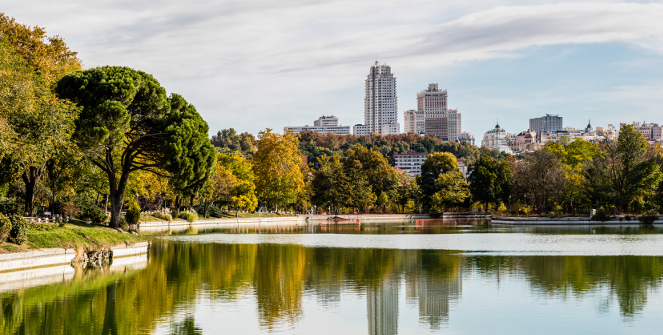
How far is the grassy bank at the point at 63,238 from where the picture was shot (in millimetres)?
24922

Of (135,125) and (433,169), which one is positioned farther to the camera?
(433,169)

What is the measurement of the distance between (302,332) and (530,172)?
73.1 metres

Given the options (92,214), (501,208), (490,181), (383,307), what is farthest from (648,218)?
(383,307)

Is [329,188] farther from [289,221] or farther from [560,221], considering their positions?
[560,221]

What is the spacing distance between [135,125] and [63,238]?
10.7 meters

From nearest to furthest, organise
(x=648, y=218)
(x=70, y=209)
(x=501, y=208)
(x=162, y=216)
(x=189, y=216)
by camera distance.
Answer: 1. (x=70, y=209)
2. (x=162, y=216)
3. (x=648, y=218)
4. (x=189, y=216)
5. (x=501, y=208)

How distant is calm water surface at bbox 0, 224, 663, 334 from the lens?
15.3 meters

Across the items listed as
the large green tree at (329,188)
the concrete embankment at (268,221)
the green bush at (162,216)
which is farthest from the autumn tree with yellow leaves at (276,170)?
the green bush at (162,216)

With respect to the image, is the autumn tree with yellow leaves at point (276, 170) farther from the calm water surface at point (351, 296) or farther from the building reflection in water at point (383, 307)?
the building reflection in water at point (383, 307)

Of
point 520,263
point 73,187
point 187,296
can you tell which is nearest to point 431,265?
point 520,263

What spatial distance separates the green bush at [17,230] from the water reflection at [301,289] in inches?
112

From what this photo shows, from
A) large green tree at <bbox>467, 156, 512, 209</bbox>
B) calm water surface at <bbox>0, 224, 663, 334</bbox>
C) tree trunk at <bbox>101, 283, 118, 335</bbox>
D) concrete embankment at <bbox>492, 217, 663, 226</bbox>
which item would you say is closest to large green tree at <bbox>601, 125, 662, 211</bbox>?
concrete embankment at <bbox>492, 217, 663, 226</bbox>

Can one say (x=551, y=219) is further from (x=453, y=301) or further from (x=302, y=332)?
(x=302, y=332)

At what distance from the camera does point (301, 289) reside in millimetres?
21094
